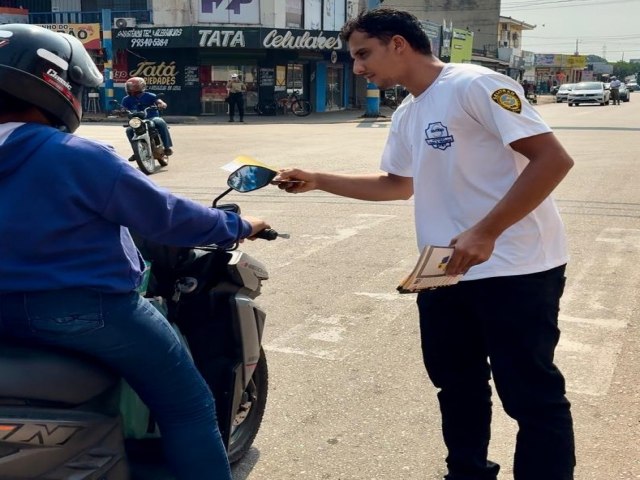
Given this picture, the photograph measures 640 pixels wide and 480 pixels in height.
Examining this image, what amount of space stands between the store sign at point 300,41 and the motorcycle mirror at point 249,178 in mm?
27004

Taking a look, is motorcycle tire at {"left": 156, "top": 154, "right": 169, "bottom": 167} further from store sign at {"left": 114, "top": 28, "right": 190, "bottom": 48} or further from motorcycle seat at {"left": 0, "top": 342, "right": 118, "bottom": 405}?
store sign at {"left": 114, "top": 28, "right": 190, "bottom": 48}

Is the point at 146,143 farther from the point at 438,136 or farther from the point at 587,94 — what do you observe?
the point at 587,94

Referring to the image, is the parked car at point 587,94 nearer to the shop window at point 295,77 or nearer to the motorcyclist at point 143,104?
the shop window at point 295,77

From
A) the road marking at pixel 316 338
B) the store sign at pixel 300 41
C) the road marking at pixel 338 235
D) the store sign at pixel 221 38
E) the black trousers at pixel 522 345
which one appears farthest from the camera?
the store sign at pixel 300 41

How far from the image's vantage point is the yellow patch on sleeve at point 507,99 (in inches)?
91.7

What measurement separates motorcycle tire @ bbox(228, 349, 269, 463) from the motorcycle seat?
115cm

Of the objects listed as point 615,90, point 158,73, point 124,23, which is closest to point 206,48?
point 158,73

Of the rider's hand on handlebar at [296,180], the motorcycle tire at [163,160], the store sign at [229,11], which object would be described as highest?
the store sign at [229,11]

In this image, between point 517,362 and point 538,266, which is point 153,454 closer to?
point 517,362

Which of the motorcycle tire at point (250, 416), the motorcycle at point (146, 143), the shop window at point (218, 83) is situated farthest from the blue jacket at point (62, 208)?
the shop window at point (218, 83)

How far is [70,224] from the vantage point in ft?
6.27

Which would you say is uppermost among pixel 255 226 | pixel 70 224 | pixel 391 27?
pixel 391 27

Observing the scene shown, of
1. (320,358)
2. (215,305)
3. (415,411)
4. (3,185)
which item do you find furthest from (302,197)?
(3,185)

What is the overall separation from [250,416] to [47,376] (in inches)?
55.2
